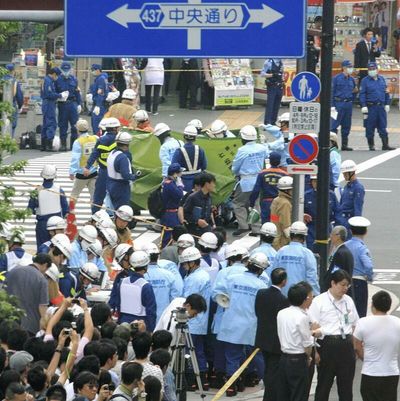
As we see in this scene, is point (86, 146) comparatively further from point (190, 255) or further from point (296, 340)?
point (296, 340)

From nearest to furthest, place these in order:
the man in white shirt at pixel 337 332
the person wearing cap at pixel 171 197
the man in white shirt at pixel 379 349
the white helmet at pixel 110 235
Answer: the man in white shirt at pixel 379 349 → the man in white shirt at pixel 337 332 → the white helmet at pixel 110 235 → the person wearing cap at pixel 171 197

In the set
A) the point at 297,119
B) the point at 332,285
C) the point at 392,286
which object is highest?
the point at 297,119

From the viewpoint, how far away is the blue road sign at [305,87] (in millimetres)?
18750

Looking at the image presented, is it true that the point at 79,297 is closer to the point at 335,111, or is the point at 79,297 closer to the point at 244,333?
the point at 244,333

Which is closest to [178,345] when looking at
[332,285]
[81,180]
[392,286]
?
[332,285]

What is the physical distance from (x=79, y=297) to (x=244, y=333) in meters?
1.84

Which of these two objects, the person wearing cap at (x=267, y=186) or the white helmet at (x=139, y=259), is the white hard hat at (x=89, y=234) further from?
the person wearing cap at (x=267, y=186)

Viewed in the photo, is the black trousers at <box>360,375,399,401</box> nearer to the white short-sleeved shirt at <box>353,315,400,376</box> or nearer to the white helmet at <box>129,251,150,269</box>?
the white short-sleeved shirt at <box>353,315,400,376</box>

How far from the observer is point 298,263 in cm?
1766

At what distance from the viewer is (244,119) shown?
3612 centimetres

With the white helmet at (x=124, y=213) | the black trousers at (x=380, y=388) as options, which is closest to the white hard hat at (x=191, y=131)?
the white helmet at (x=124, y=213)

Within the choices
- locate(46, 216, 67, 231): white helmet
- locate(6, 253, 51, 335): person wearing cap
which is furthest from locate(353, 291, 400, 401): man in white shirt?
locate(46, 216, 67, 231): white helmet

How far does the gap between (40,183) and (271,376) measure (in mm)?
13956

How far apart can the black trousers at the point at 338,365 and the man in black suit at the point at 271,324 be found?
471 millimetres
